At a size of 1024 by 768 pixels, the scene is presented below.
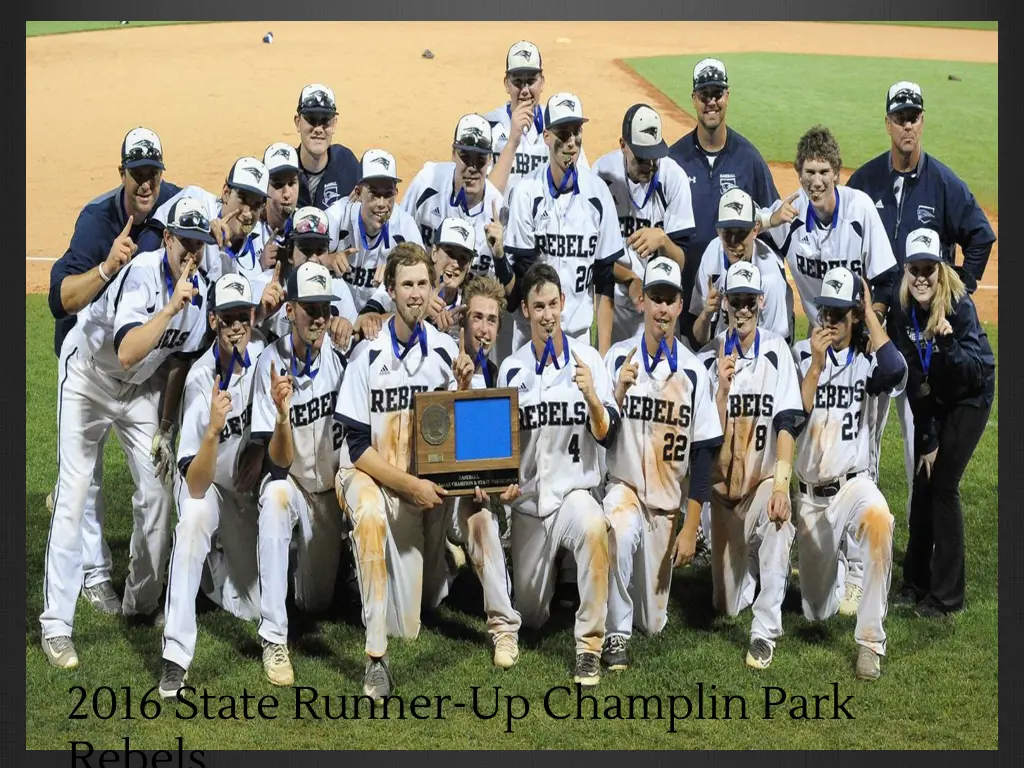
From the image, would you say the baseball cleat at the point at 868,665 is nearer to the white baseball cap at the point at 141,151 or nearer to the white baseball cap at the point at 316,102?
the white baseball cap at the point at 316,102

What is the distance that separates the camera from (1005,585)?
8172mm

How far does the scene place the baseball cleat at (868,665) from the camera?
7.57 meters

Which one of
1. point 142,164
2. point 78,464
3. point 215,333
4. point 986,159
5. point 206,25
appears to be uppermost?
point 206,25

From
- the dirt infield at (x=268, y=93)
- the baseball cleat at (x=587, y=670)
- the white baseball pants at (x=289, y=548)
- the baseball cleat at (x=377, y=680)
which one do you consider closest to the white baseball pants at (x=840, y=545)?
the baseball cleat at (x=587, y=670)

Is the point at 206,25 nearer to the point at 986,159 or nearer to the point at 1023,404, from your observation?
the point at 986,159

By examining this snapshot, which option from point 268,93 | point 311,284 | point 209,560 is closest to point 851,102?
point 268,93

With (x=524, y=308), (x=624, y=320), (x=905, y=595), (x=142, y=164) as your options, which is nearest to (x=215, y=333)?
(x=142, y=164)

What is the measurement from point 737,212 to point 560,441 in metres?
1.46

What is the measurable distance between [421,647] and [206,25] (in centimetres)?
1223

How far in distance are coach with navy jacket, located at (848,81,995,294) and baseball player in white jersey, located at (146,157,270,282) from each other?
127 inches

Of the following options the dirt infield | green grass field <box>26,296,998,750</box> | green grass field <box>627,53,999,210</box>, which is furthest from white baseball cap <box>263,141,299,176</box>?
green grass field <box>627,53,999,210</box>

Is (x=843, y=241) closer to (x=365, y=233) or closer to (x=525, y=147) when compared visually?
(x=525, y=147)

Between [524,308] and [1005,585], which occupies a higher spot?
[524,308]

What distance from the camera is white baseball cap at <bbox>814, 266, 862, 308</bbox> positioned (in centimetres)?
763
